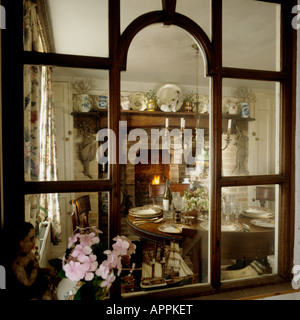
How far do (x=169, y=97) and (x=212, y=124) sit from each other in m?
2.97

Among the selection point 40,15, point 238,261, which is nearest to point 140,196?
point 238,261

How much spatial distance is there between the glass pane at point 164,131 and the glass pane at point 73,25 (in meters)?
0.69

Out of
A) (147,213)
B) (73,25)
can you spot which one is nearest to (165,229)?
(147,213)

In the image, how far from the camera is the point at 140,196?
411 centimetres

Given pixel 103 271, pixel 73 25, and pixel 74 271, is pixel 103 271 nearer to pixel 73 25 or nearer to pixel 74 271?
pixel 74 271

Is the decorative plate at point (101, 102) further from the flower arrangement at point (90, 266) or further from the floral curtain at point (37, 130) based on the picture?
the flower arrangement at point (90, 266)

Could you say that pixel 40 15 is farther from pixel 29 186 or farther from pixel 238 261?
pixel 238 261

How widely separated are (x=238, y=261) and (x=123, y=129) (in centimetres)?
287

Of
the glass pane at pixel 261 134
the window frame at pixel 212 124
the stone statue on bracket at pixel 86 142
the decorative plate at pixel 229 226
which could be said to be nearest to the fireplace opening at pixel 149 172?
the stone statue on bracket at pixel 86 142

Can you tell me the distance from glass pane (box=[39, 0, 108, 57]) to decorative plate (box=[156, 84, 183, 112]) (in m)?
1.98

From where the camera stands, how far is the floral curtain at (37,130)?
108 cm

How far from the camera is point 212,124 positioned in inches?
38.4

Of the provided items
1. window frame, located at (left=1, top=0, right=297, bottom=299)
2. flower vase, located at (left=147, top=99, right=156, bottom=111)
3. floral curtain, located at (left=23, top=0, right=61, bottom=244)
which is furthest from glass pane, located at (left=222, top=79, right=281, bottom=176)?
flower vase, located at (left=147, top=99, right=156, bottom=111)
